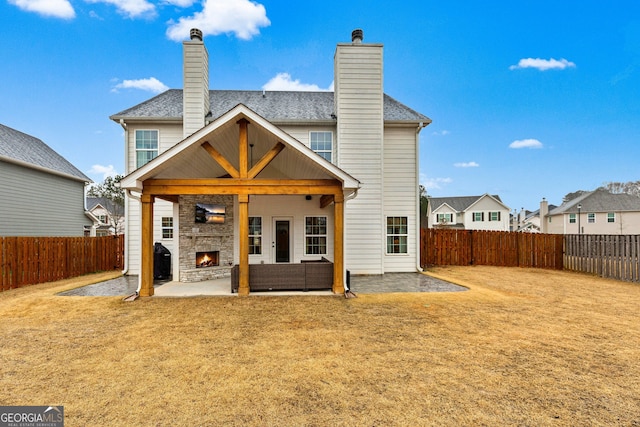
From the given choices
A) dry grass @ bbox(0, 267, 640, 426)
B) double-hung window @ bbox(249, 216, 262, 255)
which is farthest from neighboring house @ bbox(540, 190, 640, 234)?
double-hung window @ bbox(249, 216, 262, 255)

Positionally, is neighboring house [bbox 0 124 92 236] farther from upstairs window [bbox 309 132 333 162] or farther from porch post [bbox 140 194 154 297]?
upstairs window [bbox 309 132 333 162]

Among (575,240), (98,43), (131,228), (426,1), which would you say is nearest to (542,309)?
(575,240)

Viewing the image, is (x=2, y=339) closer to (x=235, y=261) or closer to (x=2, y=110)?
(x=235, y=261)

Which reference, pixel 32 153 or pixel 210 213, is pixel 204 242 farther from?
pixel 32 153

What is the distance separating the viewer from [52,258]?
→ 9.87 m

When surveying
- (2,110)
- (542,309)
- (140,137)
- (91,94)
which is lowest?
(542,309)

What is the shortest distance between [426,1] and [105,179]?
26.8 m

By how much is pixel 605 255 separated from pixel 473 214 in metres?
28.4

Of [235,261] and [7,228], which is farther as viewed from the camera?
[7,228]

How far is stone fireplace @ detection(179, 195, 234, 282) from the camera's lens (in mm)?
8867

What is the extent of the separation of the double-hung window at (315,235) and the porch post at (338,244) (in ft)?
10.9

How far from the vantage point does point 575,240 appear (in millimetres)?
12086

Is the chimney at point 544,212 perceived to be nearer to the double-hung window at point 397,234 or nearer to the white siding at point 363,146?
the double-hung window at point 397,234

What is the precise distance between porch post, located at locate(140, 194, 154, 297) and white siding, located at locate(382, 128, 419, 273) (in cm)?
803
